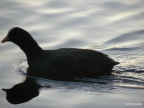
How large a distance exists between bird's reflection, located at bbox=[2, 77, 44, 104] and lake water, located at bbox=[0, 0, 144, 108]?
24 millimetres

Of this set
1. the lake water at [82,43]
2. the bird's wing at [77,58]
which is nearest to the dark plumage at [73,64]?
the bird's wing at [77,58]

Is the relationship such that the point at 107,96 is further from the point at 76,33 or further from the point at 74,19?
the point at 74,19

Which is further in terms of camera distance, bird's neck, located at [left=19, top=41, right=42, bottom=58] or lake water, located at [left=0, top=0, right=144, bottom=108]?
bird's neck, located at [left=19, top=41, right=42, bottom=58]

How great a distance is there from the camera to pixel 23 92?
11508mm

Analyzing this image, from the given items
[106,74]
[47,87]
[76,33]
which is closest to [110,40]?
[76,33]

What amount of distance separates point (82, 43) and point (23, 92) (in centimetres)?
348

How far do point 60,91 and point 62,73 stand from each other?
2.96 ft

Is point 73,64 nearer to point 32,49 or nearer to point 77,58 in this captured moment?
→ point 77,58

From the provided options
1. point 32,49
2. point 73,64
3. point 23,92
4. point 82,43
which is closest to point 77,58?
point 73,64

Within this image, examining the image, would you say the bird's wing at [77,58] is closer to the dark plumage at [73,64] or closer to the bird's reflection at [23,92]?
the dark plumage at [73,64]

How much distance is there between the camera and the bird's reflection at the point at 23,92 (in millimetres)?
11144

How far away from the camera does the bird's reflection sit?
11.1 metres

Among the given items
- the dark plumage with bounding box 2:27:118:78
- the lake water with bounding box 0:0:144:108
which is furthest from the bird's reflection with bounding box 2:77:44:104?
the dark plumage with bounding box 2:27:118:78

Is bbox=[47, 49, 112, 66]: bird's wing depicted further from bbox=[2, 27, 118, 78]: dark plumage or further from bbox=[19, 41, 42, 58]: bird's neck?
bbox=[19, 41, 42, 58]: bird's neck
